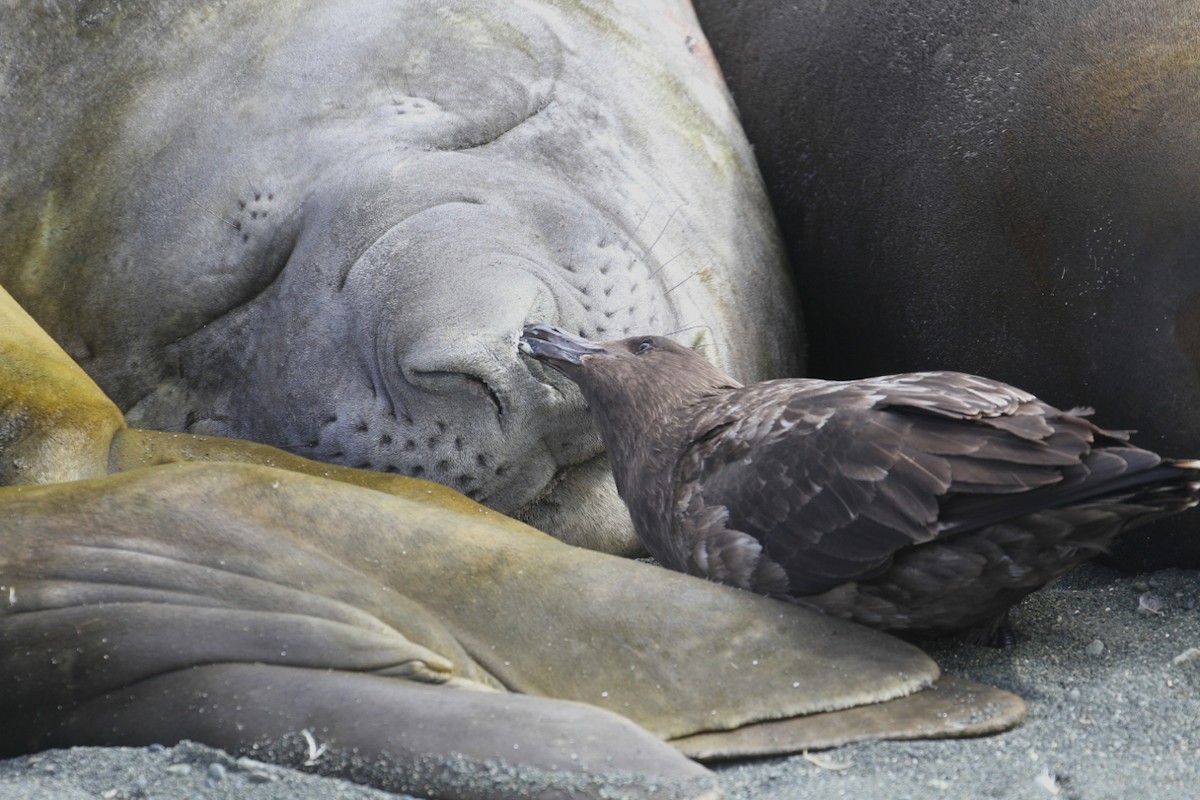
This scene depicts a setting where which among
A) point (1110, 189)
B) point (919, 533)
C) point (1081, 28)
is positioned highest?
point (1081, 28)

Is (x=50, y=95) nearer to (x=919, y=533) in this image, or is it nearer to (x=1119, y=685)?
(x=919, y=533)

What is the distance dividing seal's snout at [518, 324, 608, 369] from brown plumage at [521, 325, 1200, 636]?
28cm

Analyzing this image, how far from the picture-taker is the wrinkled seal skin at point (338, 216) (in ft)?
10.6

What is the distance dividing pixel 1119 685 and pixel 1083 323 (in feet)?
3.19

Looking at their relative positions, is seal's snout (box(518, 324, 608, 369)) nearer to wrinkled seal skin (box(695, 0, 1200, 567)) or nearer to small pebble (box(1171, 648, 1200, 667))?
wrinkled seal skin (box(695, 0, 1200, 567))

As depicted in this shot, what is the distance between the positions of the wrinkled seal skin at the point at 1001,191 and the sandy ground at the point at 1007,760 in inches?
24.9

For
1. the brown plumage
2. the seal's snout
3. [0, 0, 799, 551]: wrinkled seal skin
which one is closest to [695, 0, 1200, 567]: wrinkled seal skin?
[0, 0, 799, 551]: wrinkled seal skin

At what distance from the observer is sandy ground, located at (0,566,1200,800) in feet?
7.09

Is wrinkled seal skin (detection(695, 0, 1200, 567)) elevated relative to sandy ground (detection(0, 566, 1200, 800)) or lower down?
elevated

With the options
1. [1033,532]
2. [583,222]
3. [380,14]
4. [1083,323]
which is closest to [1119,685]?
[1033,532]

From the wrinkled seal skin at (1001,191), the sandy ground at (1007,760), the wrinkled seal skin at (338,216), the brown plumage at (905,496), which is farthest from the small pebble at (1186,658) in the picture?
the wrinkled seal skin at (338,216)

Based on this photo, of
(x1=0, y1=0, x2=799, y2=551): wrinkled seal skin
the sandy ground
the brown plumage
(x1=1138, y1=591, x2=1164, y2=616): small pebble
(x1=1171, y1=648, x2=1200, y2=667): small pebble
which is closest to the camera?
the sandy ground

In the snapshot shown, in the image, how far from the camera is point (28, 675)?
7.61 feet

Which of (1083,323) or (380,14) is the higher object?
(380,14)
